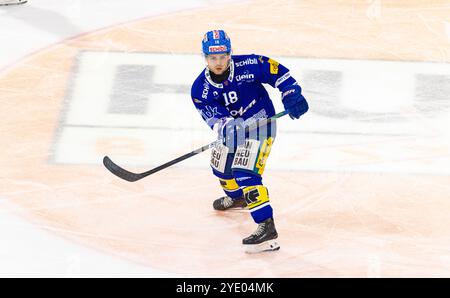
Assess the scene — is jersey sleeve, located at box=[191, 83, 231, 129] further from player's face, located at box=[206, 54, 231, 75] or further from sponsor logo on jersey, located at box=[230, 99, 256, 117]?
player's face, located at box=[206, 54, 231, 75]

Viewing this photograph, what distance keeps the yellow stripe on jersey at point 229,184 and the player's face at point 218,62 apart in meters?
0.86

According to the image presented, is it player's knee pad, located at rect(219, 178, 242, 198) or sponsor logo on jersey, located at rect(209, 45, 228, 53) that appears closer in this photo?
sponsor logo on jersey, located at rect(209, 45, 228, 53)

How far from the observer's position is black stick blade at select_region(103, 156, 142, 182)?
907 cm

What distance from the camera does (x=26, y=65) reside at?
1146 centimetres

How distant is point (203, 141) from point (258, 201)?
1.82m

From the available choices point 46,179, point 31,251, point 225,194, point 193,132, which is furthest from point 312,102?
point 31,251

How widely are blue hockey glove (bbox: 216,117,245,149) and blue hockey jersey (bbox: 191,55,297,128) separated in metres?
0.05

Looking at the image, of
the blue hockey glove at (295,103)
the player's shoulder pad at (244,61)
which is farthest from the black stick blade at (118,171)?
the blue hockey glove at (295,103)

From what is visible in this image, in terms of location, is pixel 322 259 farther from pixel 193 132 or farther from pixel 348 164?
pixel 193 132

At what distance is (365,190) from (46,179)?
2.28 meters

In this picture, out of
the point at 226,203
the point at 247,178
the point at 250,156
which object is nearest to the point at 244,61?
the point at 250,156

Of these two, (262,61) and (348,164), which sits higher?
(262,61)

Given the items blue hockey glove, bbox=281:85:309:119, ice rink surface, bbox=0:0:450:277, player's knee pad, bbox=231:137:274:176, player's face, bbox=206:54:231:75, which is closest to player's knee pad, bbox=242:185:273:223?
player's knee pad, bbox=231:137:274:176

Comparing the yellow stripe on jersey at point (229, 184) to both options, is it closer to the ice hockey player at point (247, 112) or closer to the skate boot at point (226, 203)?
the skate boot at point (226, 203)
